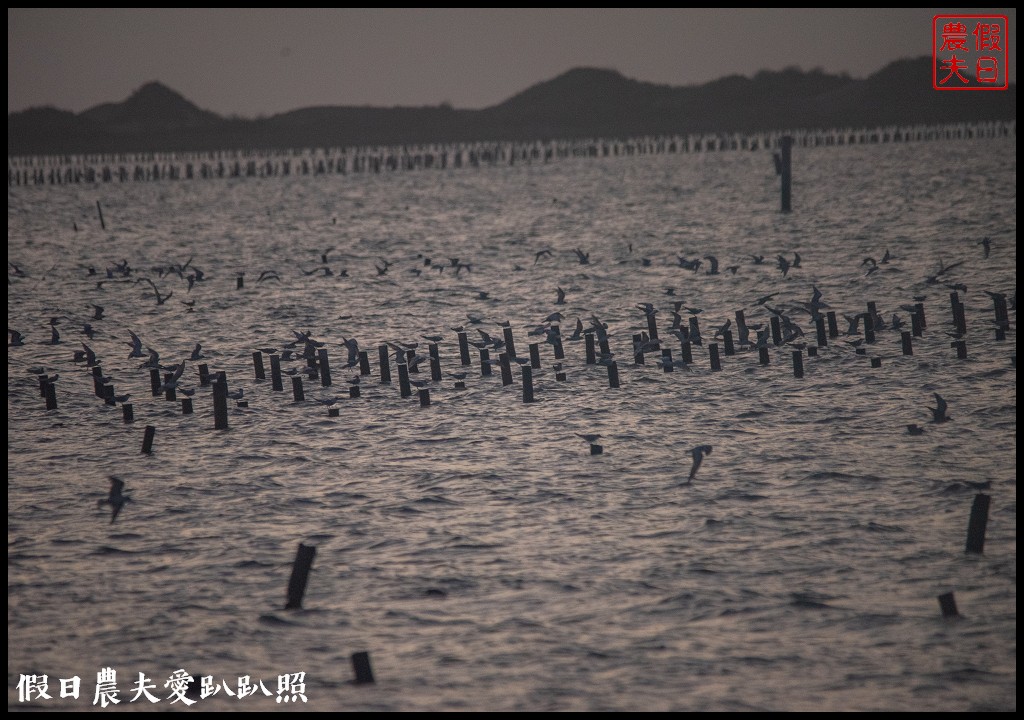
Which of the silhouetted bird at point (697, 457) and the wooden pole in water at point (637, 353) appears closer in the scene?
the silhouetted bird at point (697, 457)

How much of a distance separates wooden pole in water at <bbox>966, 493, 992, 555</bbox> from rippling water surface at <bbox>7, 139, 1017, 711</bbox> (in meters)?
0.25

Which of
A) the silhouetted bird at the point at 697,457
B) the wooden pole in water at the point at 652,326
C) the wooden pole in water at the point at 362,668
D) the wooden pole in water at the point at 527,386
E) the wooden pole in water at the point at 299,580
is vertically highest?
the wooden pole in water at the point at 652,326

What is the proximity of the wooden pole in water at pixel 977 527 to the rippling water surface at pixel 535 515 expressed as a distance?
25 centimetres

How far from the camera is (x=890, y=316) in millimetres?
26156

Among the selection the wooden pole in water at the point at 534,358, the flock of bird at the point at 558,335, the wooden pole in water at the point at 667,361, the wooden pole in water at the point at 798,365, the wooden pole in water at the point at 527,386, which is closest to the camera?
the wooden pole in water at the point at 527,386

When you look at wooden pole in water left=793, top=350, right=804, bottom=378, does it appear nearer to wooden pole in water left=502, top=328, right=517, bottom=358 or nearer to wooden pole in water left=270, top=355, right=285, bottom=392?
wooden pole in water left=502, top=328, right=517, bottom=358

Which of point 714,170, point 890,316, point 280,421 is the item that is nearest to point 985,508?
point 280,421

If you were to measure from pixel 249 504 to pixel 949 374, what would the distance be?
1210cm

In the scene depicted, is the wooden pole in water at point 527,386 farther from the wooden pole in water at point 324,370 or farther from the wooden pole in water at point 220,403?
the wooden pole in water at point 220,403

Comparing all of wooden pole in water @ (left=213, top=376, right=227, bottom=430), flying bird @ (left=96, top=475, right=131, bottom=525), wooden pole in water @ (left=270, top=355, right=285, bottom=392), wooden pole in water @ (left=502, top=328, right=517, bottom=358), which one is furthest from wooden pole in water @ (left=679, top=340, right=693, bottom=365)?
flying bird @ (left=96, top=475, right=131, bottom=525)

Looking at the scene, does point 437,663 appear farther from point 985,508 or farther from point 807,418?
point 807,418

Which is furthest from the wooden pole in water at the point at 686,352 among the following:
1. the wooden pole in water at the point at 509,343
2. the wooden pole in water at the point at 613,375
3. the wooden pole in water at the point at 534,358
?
the wooden pole in water at the point at 509,343

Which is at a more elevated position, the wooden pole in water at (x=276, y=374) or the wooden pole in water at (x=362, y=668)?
the wooden pole in water at (x=276, y=374)

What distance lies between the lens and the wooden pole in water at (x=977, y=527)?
1263 centimetres
